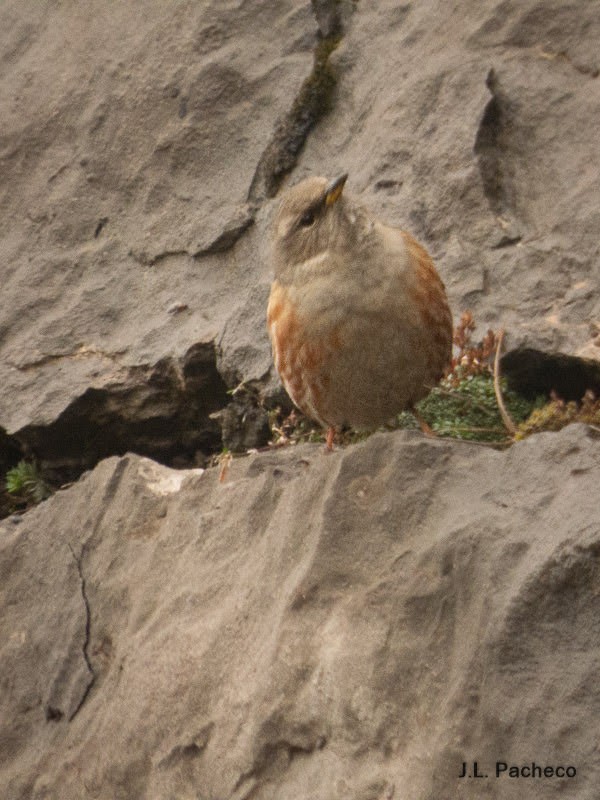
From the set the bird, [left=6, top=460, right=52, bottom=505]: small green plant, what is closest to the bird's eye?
the bird

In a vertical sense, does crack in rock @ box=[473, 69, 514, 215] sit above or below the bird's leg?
above

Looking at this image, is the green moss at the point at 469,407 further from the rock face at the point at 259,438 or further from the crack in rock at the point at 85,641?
the crack in rock at the point at 85,641

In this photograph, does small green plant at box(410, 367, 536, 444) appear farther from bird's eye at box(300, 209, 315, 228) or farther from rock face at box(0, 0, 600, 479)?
bird's eye at box(300, 209, 315, 228)

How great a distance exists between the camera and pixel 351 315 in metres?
5.51

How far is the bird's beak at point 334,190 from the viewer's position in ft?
18.9

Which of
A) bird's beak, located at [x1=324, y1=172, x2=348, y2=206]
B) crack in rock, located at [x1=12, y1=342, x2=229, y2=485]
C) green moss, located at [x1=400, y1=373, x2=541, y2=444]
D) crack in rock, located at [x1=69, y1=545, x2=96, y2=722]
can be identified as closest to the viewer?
crack in rock, located at [x1=69, y1=545, x2=96, y2=722]

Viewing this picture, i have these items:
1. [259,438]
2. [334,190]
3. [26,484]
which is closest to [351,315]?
[334,190]

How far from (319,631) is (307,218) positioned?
222 centimetres

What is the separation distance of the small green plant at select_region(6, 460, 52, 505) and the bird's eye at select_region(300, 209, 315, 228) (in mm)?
2109

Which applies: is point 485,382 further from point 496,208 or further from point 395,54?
point 395,54

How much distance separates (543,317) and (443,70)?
1555mm

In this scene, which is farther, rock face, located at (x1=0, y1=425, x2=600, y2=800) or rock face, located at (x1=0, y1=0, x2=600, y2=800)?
rock face, located at (x1=0, y1=0, x2=600, y2=800)

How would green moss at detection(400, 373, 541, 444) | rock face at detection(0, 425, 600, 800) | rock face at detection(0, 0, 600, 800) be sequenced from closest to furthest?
1. rock face at detection(0, 425, 600, 800)
2. rock face at detection(0, 0, 600, 800)
3. green moss at detection(400, 373, 541, 444)

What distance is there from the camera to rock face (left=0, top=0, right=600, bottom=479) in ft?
21.2
